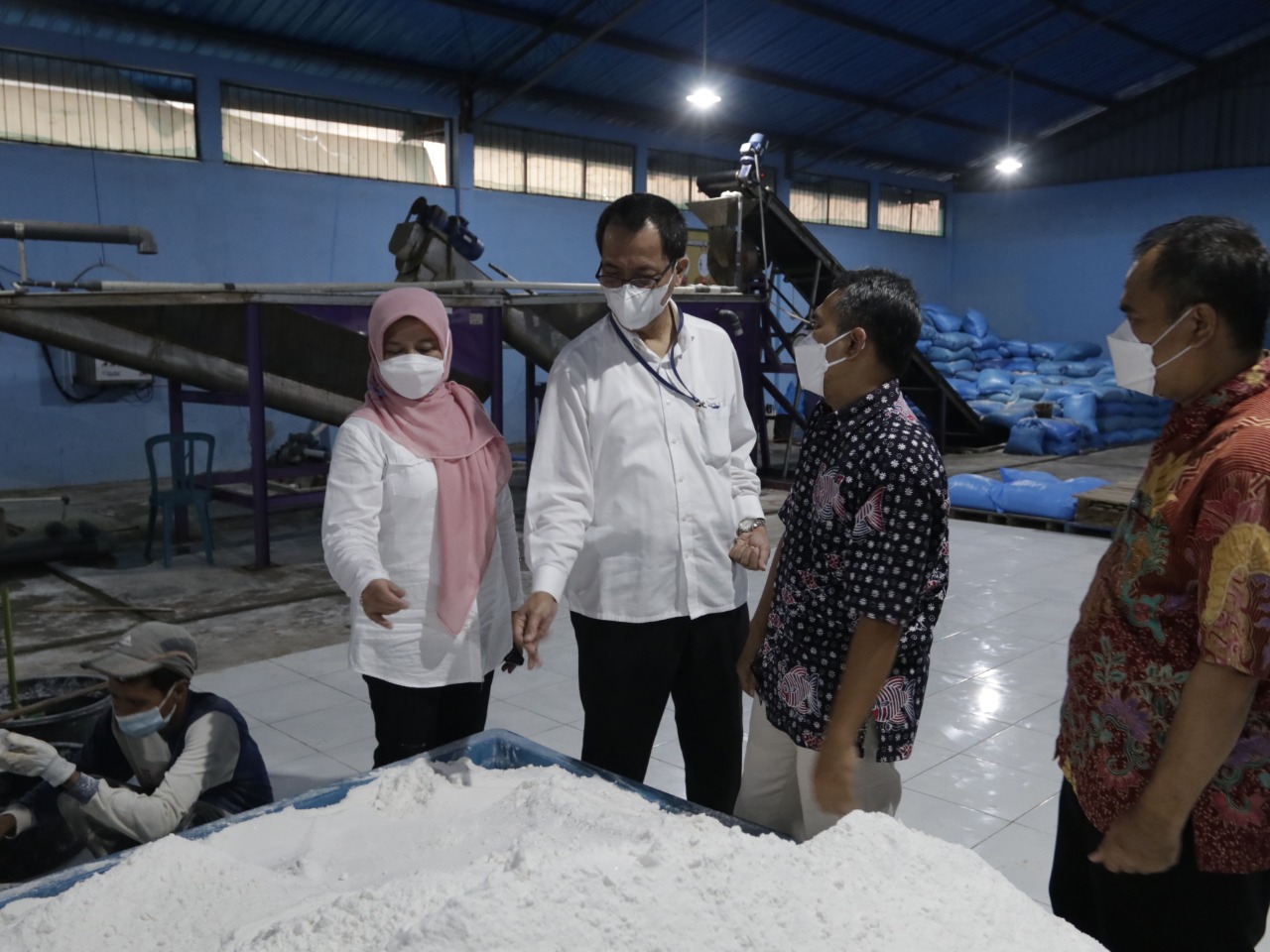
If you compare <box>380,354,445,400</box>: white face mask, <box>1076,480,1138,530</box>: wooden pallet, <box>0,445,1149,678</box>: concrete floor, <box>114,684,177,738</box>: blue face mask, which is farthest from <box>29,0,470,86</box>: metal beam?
<box>380,354,445,400</box>: white face mask

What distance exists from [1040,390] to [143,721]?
476 inches

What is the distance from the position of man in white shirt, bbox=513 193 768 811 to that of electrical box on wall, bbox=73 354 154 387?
7.94 metres

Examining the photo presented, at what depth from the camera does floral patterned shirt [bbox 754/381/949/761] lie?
4.87ft

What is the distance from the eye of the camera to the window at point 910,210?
16.7m

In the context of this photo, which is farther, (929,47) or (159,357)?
(929,47)

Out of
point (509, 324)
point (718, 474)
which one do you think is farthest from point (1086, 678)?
point (509, 324)

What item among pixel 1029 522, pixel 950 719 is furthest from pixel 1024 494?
pixel 950 719

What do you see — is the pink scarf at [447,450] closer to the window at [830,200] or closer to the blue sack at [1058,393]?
the blue sack at [1058,393]

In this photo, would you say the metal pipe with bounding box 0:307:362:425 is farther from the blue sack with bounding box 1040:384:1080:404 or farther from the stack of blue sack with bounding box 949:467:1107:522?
the blue sack with bounding box 1040:384:1080:404

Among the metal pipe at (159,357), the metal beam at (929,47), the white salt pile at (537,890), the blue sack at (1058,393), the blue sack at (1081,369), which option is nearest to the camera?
the white salt pile at (537,890)

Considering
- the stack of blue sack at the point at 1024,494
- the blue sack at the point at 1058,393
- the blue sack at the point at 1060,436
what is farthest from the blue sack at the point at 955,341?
the stack of blue sack at the point at 1024,494

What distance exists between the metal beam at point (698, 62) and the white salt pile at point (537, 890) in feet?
29.7

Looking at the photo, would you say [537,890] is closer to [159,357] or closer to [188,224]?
[159,357]

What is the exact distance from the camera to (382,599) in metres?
1.78
